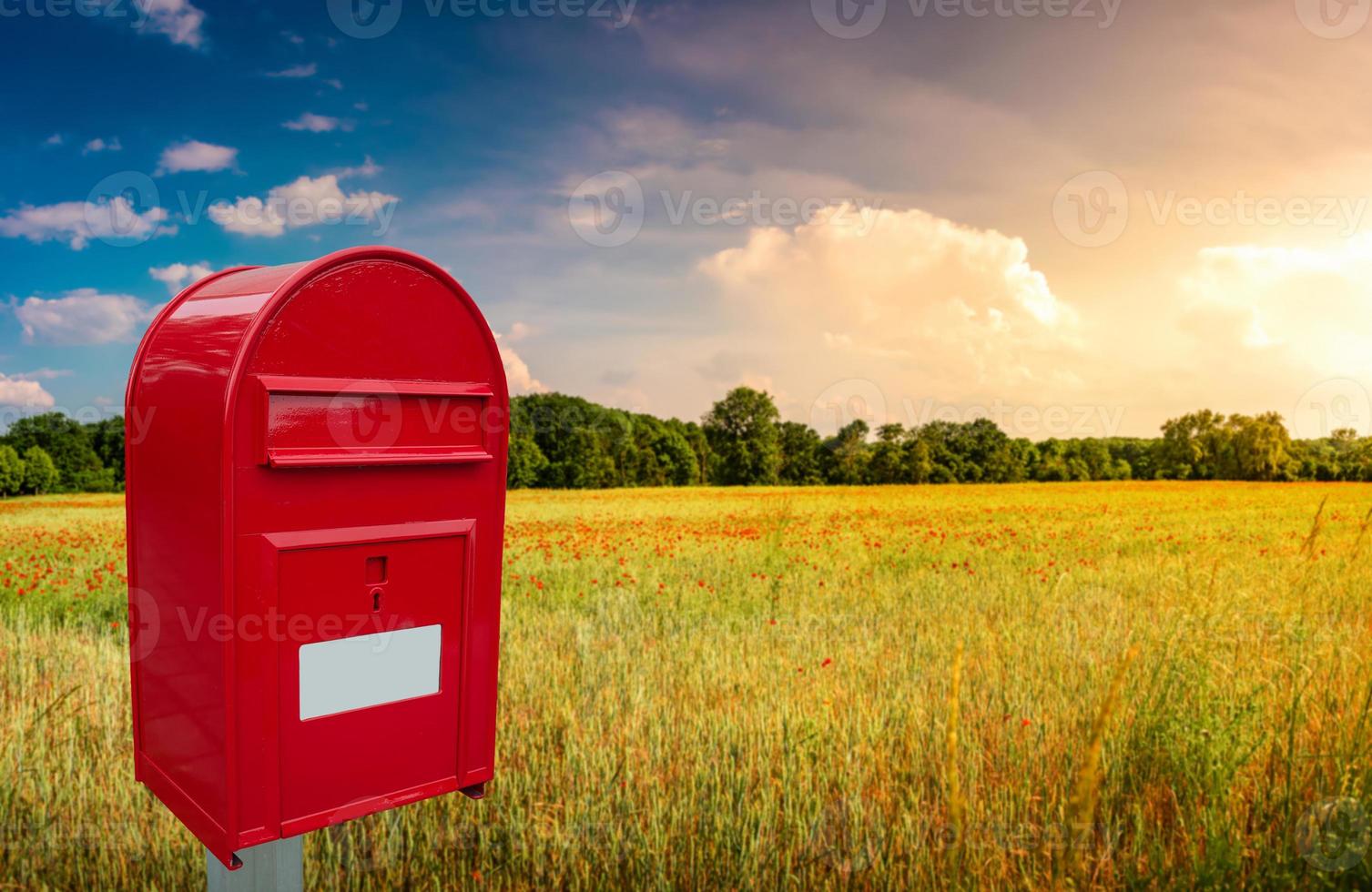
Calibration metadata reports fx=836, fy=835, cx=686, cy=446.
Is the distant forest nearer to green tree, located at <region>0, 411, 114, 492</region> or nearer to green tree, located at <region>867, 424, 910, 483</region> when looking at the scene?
green tree, located at <region>867, 424, 910, 483</region>

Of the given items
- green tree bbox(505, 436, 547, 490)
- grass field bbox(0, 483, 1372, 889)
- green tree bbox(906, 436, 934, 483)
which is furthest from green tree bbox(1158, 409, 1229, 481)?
grass field bbox(0, 483, 1372, 889)

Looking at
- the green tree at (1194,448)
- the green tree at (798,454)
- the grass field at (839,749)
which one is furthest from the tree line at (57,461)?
the green tree at (1194,448)

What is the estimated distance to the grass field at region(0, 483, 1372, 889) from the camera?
9.04 feet

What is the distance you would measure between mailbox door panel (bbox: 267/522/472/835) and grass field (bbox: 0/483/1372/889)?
79 centimetres

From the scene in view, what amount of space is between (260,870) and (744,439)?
4984cm

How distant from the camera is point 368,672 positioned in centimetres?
206

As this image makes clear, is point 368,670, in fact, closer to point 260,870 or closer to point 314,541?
point 314,541

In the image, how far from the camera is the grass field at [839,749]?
2.75 meters

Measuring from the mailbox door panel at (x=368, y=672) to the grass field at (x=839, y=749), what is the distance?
0.79 meters

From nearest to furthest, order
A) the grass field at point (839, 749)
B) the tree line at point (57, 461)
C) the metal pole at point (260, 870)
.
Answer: the metal pole at point (260, 870)
the grass field at point (839, 749)
the tree line at point (57, 461)

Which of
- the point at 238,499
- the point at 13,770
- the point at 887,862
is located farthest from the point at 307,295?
the point at 13,770

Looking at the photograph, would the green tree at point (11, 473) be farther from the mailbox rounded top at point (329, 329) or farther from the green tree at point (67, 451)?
the mailbox rounded top at point (329, 329)

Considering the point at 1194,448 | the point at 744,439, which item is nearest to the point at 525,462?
the point at 744,439

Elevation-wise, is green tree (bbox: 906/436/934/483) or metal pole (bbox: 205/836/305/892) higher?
green tree (bbox: 906/436/934/483)
